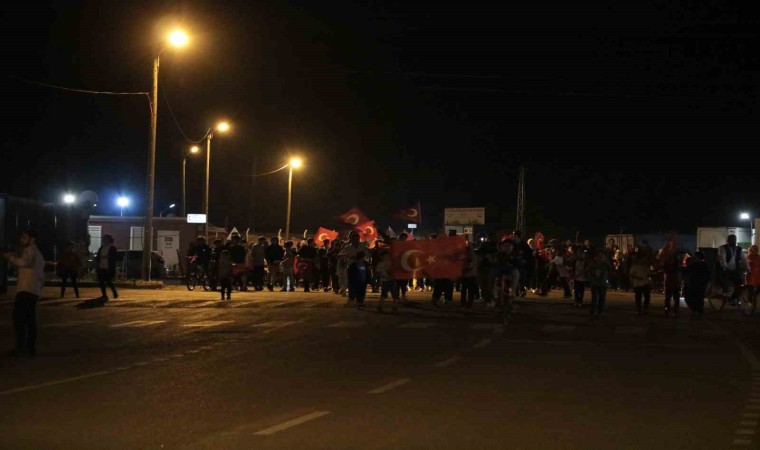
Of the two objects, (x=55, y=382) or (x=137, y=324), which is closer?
(x=55, y=382)

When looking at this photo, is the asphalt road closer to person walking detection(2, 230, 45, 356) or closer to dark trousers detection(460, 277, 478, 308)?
person walking detection(2, 230, 45, 356)

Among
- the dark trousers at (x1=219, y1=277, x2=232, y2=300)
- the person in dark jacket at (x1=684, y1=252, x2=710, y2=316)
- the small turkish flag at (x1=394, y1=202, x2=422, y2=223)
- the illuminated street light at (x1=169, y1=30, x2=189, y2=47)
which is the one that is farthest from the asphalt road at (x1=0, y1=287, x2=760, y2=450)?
the small turkish flag at (x1=394, y1=202, x2=422, y2=223)

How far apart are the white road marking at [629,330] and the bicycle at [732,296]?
6.16 metres

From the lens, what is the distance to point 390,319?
2150cm

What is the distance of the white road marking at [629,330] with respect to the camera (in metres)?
19.7

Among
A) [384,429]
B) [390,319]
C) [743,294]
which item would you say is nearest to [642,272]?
[743,294]

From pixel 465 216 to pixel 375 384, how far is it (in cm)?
5664

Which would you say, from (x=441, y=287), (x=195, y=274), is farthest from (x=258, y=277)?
(x=441, y=287)

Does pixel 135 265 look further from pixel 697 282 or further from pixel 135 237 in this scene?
pixel 697 282

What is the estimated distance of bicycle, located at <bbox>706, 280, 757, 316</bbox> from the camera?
2583 centimetres

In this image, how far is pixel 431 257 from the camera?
2539cm

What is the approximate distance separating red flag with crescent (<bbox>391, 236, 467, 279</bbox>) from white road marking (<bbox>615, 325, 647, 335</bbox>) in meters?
5.01

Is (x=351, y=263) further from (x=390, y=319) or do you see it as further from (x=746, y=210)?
(x=746, y=210)

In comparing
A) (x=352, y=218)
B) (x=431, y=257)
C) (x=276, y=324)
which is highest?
(x=352, y=218)
